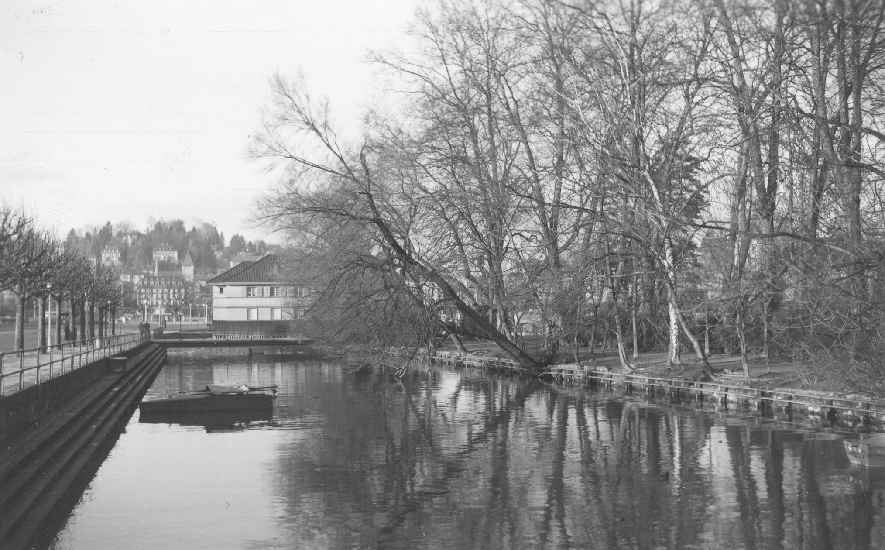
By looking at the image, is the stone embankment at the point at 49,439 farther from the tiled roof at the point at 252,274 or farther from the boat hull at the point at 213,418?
the tiled roof at the point at 252,274

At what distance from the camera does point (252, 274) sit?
92062 mm

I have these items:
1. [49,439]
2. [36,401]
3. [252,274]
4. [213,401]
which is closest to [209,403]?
[213,401]

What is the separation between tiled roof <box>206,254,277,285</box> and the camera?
90.7 metres

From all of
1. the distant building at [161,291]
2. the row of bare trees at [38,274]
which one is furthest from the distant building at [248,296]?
the distant building at [161,291]

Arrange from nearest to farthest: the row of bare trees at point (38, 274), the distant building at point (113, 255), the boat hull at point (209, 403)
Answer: the boat hull at point (209, 403)
the row of bare trees at point (38, 274)
the distant building at point (113, 255)

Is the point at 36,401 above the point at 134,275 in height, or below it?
below

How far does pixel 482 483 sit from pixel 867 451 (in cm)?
690

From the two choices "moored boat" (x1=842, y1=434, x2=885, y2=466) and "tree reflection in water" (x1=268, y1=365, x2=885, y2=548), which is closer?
"tree reflection in water" (x1=268, y1=365, x2=885, y2=548)

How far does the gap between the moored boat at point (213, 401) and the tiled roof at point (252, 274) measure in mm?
60251

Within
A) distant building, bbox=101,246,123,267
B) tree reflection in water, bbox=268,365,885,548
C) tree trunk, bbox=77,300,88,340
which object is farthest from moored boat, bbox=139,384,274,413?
distant building, bbox=101,246,123,267

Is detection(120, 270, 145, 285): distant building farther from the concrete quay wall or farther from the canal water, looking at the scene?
the canal water

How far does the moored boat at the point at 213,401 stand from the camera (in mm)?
28156

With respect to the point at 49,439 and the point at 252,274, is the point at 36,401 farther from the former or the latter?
the point at 252,274

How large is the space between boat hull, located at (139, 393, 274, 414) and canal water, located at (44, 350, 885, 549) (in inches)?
38.8
